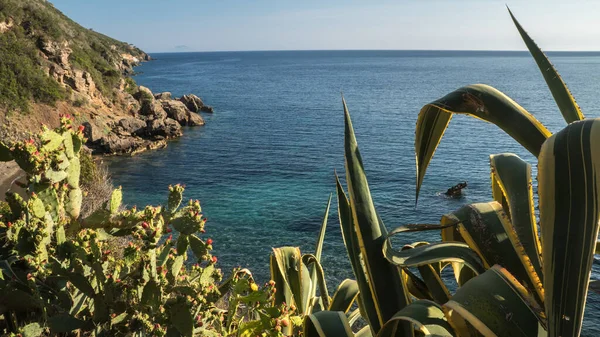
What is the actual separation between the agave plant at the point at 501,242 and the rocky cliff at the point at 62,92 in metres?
31.8

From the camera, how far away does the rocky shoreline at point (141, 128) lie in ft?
119

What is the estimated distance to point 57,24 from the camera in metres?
42.9

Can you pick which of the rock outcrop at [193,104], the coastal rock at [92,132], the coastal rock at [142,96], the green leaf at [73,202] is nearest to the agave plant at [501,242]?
the green leaf at [73,202]

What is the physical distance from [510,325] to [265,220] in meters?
23.9

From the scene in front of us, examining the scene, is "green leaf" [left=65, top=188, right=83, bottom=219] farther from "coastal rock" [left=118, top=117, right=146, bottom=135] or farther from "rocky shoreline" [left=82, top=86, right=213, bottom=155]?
"coastal rock" [left=118, top=117, right=146, bottom=135]

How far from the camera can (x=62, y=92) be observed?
37562mm

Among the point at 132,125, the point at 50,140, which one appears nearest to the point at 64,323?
the point at 50,140

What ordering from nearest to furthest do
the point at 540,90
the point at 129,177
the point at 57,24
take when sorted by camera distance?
the point at 129,177
the point at 57,24
the point at 540,90

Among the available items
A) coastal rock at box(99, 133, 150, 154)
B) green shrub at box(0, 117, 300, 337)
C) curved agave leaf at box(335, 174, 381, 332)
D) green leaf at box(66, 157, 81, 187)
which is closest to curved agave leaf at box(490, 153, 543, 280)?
curved agave leaf at box(335, 174, 381, 332)

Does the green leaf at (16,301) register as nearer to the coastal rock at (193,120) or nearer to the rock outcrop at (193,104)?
the coastal rock at (193,120)

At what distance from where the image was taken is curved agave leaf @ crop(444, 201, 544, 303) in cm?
143

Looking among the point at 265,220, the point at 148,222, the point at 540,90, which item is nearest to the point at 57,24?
the point at 265,220

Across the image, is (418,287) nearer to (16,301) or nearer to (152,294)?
(152,294)

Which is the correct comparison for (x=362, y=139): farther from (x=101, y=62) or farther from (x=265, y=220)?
(x=101, y=62)
